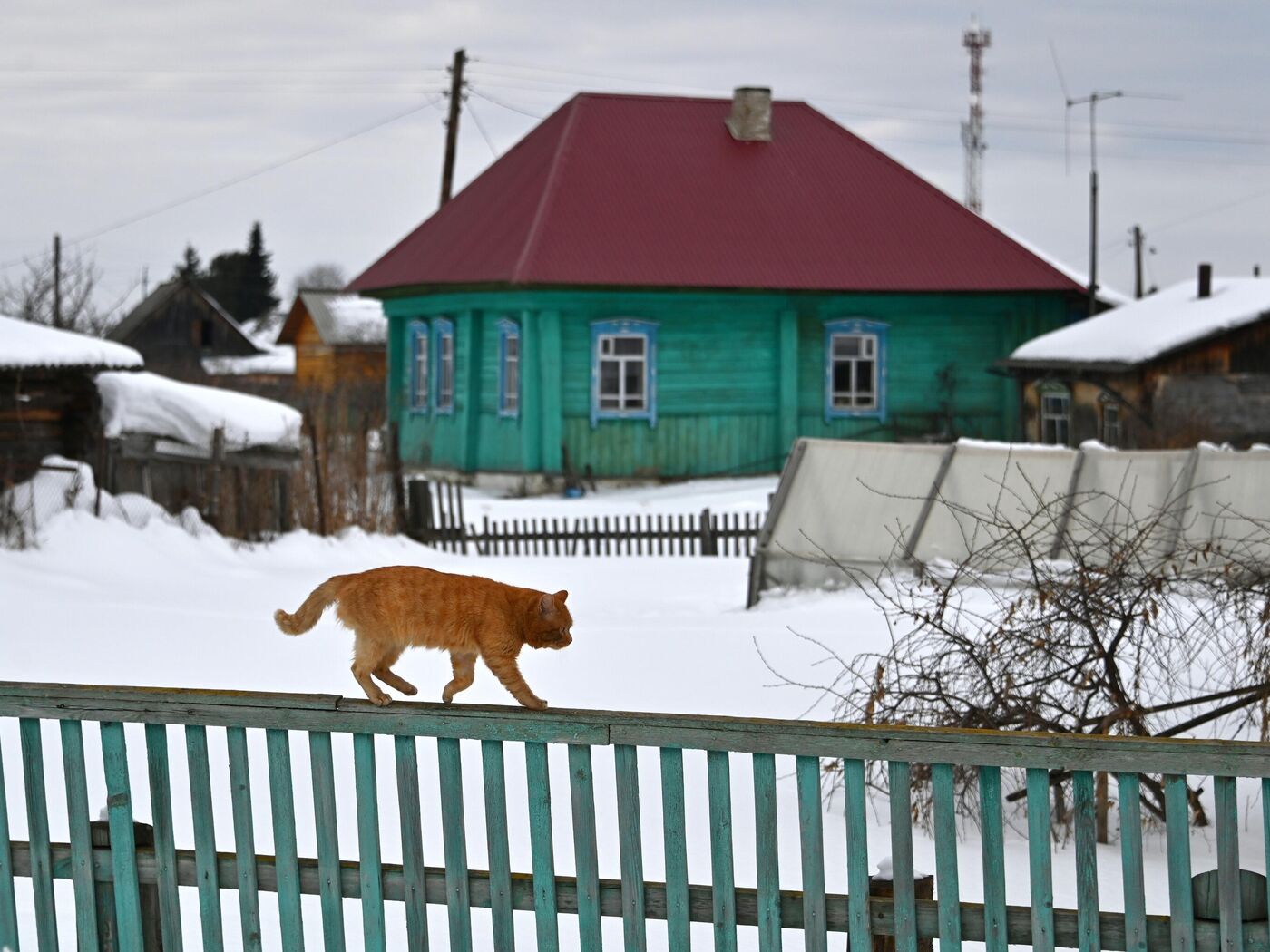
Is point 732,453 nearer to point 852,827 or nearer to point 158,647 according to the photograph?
point 158,647

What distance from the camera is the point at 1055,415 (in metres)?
24.5

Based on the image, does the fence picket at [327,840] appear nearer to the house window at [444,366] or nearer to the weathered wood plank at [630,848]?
the weathered wood plank at [630,848]

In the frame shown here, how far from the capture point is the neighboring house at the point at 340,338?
1672 inches

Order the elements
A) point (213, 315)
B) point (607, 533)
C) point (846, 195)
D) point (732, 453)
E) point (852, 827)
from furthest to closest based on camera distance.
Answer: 1. point (213, 315)
2. point (846, 195)
3. point (732, 453)
4. point (607, 533)
5. point (852, 827)

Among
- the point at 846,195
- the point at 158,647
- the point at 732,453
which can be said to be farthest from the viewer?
the point at 846,195

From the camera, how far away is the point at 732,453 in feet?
82.0

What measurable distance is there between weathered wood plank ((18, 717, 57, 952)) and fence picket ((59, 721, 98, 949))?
7cm

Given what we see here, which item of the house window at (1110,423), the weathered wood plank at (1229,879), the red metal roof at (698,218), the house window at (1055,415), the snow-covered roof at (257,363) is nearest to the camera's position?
the weathered wood plank at (1229,879)

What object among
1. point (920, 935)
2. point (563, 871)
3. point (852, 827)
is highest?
point (852, 827)

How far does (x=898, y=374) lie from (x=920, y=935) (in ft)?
73.4

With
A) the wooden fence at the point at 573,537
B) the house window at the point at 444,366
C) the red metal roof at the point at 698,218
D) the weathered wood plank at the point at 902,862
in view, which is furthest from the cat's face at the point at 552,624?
the house window at the point at 444,366

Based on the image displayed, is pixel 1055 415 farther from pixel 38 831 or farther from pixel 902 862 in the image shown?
pixel 38 831

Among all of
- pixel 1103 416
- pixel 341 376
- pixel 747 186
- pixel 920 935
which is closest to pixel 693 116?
pixel 747 186

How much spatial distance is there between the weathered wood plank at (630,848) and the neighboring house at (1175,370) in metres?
17.7
